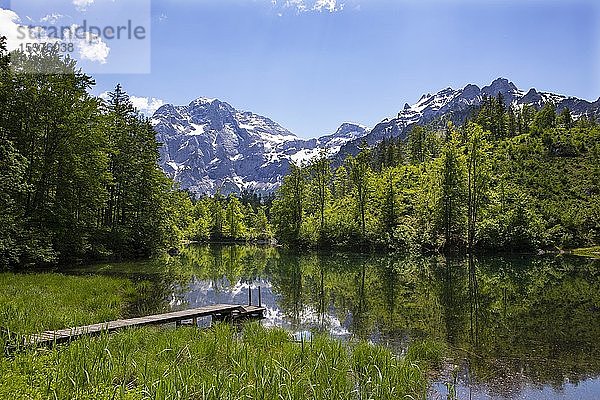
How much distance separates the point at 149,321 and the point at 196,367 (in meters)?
5.88

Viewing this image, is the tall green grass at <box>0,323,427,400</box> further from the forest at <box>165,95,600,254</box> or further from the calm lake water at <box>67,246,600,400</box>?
the forest at <box>165,95,600,254</box>

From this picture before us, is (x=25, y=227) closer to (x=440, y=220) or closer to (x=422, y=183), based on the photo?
(x=440, y=220)

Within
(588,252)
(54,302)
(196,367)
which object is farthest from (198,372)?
(588,252)

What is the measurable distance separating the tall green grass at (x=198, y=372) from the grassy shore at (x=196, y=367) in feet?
0.05

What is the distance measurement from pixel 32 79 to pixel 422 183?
4507 centimetres

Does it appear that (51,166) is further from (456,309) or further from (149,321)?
(456,309)

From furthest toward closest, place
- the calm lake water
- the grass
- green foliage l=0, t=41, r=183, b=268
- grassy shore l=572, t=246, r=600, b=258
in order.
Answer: grassy shore l=572, t=246, r=600, b=258 → green foliage l=0, t=41, r=183, b=268 → the grass → the calm lake water

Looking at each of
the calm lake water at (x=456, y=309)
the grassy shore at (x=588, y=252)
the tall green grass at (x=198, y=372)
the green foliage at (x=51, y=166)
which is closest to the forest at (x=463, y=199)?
the grassy shore at (x=588, y=252)

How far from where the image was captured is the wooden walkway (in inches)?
374

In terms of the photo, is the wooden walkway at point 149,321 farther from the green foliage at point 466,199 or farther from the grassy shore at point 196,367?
the green foliage at point 466,199

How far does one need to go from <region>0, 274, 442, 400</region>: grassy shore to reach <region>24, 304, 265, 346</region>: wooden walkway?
46cm

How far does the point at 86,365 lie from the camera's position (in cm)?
709

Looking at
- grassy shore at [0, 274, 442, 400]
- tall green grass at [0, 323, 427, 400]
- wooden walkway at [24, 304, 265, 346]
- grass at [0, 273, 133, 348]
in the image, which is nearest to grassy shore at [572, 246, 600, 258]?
wooden walkway at [24, 304, 265, 346]

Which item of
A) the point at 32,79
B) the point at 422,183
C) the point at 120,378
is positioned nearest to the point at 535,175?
the point at 422,183
